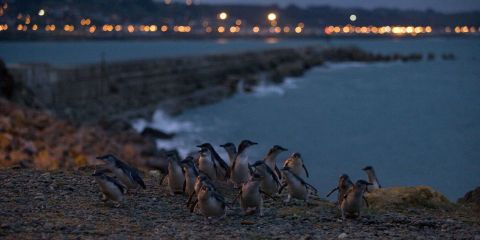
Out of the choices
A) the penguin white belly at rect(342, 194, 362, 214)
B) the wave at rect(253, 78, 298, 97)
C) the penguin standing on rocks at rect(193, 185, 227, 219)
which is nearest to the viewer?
the penguin standing on rocks at rect(193, 185, 227, 219)

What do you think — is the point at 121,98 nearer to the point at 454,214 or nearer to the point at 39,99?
the point at 39,99

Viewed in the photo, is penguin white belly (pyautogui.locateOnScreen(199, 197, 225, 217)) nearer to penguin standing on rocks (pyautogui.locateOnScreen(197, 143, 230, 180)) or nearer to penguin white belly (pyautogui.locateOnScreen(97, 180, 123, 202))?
penguin white belly (pyautogui.locateOnScreen(97, 180, 123, 202))

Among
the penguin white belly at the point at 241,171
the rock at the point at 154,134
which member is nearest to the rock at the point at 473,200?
the penguin white belly at the point at 241,171

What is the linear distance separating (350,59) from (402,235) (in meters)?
71.4

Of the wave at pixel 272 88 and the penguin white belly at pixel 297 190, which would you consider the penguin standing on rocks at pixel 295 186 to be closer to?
the penguin white belly at pixel 297 190

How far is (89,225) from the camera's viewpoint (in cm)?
686

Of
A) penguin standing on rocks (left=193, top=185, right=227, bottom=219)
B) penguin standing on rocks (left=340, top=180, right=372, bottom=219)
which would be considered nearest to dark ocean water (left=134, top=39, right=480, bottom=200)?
Answer: penguin standing on rocks (left=340, top=180, right=372, bottom=219)

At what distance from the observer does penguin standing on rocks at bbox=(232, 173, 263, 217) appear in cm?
724

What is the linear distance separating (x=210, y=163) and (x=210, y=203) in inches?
49.8

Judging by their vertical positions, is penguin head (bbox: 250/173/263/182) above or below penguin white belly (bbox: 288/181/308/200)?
above

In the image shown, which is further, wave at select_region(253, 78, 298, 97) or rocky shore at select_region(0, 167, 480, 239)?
wave at select_region(253, 78, 298, 97)

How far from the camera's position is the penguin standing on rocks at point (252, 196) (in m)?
7.24

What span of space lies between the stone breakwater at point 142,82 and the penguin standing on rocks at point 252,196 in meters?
17.9

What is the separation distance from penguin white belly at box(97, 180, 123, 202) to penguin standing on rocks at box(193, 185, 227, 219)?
94cm
